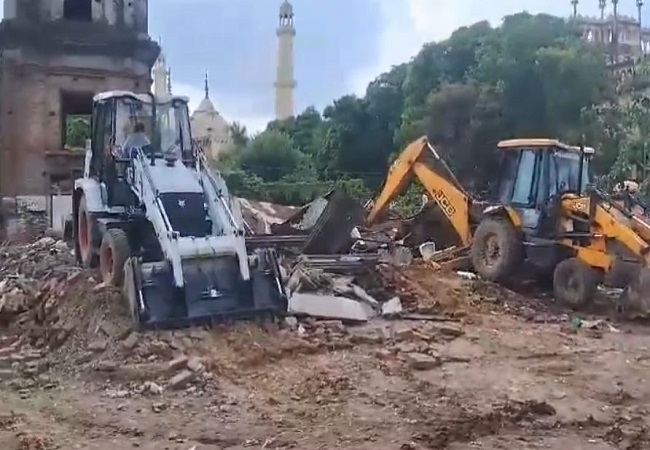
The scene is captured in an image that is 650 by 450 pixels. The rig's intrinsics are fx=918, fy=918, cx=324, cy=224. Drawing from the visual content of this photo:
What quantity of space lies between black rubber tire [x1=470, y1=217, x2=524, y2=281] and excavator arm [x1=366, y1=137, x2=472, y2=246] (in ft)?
2.64

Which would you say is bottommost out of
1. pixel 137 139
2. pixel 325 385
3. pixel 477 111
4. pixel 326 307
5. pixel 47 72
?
pixel 325 385

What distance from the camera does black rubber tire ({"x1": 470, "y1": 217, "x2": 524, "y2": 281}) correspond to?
12.5m

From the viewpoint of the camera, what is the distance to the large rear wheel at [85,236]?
10969 mm

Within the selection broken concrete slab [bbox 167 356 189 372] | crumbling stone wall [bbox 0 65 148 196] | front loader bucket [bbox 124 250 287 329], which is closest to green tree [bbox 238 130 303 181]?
crumbling stone wall [bbox 0 65 148 196]

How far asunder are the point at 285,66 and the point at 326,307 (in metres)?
65.1

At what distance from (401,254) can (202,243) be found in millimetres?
5363

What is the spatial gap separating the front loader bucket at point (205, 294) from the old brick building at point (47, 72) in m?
15.3

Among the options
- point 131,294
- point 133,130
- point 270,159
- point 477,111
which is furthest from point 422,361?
point 270,159

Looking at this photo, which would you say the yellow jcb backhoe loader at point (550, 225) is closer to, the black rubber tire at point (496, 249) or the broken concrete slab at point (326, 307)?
the black rubber tire at point (496, 249)

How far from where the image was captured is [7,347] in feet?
29.5

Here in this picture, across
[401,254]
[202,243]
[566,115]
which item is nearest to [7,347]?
[202,243]

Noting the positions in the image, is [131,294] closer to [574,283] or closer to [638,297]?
[574,283]

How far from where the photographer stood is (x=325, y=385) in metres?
7.63

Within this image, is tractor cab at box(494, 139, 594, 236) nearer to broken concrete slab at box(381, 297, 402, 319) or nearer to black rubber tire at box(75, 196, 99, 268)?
broken concrete slab at box(381, 297, 402, 319)
